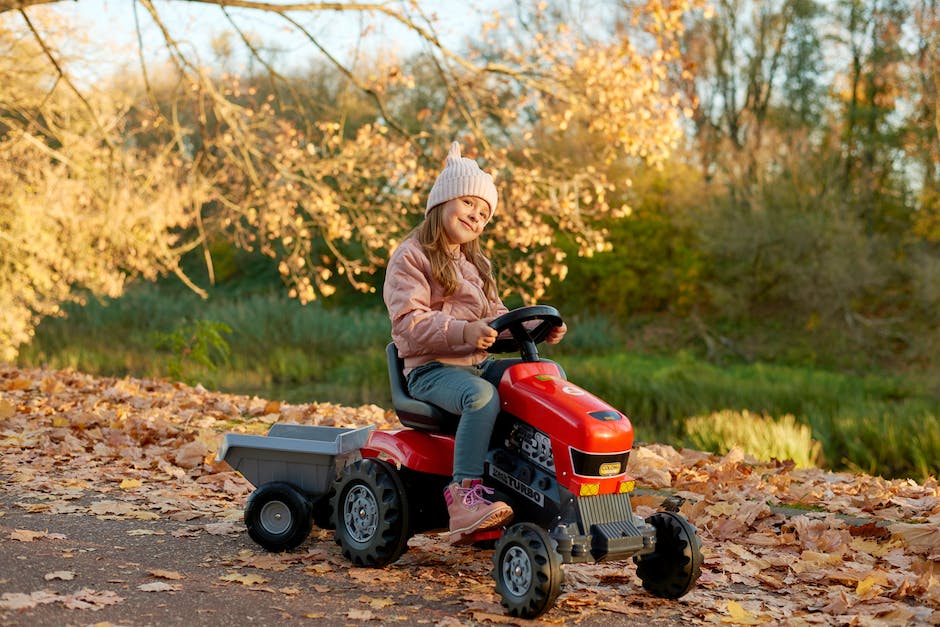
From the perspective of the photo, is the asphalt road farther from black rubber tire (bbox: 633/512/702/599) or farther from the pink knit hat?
the pink knit hat

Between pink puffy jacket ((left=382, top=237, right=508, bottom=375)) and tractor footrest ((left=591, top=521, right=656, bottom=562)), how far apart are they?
3.10ft

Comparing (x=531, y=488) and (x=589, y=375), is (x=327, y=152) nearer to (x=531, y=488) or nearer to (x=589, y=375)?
(x=589, y=375)

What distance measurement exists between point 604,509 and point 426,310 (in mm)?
1130

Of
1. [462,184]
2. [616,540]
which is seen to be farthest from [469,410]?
[462,184]

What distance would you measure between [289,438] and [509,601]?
5.17ft

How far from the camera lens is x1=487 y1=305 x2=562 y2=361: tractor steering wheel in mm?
3924

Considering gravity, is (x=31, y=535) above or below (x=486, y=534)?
below

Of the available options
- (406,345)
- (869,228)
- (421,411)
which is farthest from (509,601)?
(869,228)

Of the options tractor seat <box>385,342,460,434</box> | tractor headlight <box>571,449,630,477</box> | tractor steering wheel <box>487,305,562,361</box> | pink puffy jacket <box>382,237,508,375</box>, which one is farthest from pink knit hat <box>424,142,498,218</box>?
tractor headlight <box>571,449,630,477</box>

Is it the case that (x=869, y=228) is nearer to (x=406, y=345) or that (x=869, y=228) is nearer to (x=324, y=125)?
(x=324, y=125)

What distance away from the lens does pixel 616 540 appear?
3678 mm

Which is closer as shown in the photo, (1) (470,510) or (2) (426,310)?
(1) (470,510)

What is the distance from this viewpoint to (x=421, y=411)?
4.12 m

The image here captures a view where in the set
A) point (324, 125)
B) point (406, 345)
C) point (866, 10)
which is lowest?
point (406, 345)
